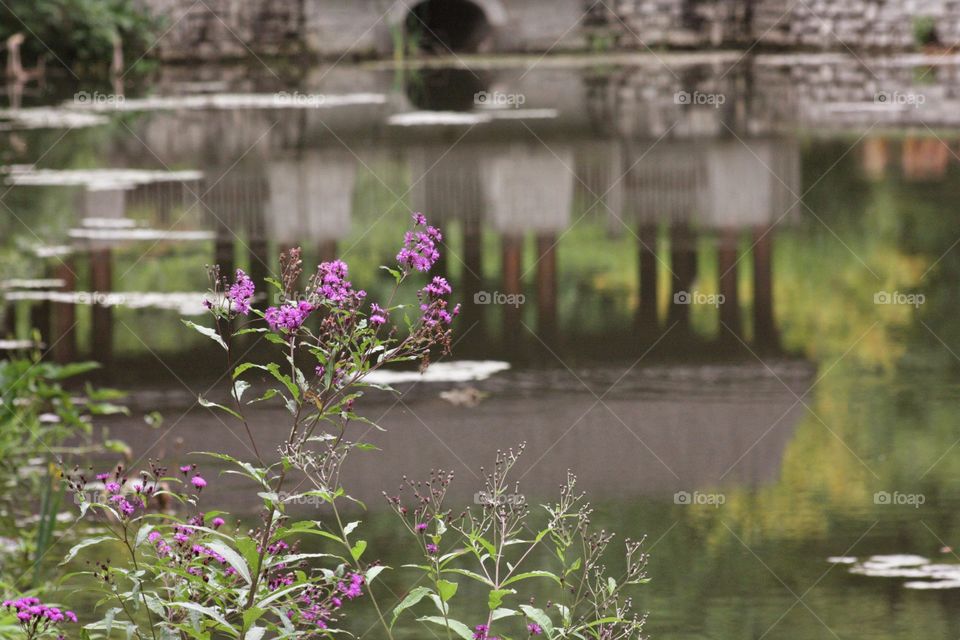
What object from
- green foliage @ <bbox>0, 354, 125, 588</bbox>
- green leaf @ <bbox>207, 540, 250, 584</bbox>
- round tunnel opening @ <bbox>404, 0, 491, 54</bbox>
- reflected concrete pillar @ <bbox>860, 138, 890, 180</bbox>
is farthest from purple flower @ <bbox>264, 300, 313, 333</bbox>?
round tunnel opening @ <bbox>404, 0, 491, 54</bbox>

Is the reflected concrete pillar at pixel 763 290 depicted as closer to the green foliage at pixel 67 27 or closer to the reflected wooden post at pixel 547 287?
the reflected wooden post at pixel 547 287

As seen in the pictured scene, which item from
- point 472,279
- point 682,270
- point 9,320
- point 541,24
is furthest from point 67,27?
point 9,320

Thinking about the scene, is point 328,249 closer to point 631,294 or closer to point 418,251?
point 631,294

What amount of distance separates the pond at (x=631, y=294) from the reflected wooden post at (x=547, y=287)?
0.08 ft

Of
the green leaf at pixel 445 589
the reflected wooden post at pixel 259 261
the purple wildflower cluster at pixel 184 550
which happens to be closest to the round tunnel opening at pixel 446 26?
the reflected wooden post at pixel 259 261

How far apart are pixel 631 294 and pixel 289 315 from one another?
5.87 metres

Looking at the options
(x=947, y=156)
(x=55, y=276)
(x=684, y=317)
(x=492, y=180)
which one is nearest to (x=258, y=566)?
(x=684, y=317)

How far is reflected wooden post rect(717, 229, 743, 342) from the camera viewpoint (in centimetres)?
762

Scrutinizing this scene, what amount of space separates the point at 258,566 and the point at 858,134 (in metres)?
12.2

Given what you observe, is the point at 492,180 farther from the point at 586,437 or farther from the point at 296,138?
the point at 586,437

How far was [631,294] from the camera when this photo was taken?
855cm

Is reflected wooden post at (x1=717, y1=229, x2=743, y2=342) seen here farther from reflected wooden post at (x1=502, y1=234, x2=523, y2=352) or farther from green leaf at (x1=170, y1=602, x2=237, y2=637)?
green leaf at (x1=170, y1=602, x2=237, y2=637)

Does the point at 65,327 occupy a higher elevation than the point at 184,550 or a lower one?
lower

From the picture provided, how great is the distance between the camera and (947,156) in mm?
12688
